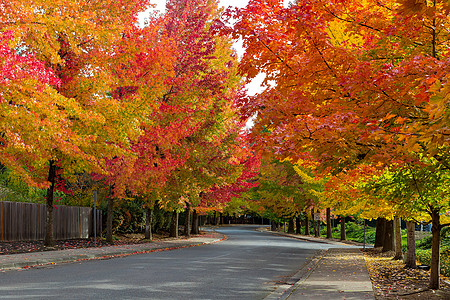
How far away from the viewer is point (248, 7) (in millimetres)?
9695

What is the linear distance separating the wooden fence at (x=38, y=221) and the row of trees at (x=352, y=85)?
49.2ft

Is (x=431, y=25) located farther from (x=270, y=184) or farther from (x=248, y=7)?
(x=270, y=184)

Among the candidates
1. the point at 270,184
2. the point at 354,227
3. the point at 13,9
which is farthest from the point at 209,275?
the point at 354,227

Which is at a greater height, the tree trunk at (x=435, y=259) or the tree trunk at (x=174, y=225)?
the tree trunk at (x=435, y=259)

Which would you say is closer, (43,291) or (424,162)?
(424,162)

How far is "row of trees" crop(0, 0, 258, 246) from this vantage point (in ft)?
45.9

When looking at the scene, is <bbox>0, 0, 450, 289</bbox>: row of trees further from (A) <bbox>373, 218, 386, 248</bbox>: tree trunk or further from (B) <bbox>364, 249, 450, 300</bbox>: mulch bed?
(A) <bbox>373, 218, 386, 248</bbox>: tree trunk

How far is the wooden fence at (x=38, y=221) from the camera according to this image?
2021 cm

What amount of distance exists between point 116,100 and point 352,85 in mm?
12860

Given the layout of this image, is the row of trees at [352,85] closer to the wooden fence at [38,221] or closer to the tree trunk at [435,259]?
the tree trunk at [435,259]

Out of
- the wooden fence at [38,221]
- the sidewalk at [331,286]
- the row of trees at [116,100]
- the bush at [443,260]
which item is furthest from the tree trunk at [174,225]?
the sidewalk at [331,286]

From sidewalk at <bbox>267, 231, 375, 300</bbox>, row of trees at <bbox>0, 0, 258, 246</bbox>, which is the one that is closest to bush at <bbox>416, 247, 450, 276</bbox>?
sidewalk at <bbox>267, 231, 375, 300</bbox>

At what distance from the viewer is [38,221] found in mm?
22281

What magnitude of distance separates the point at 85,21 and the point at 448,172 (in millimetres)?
12822
